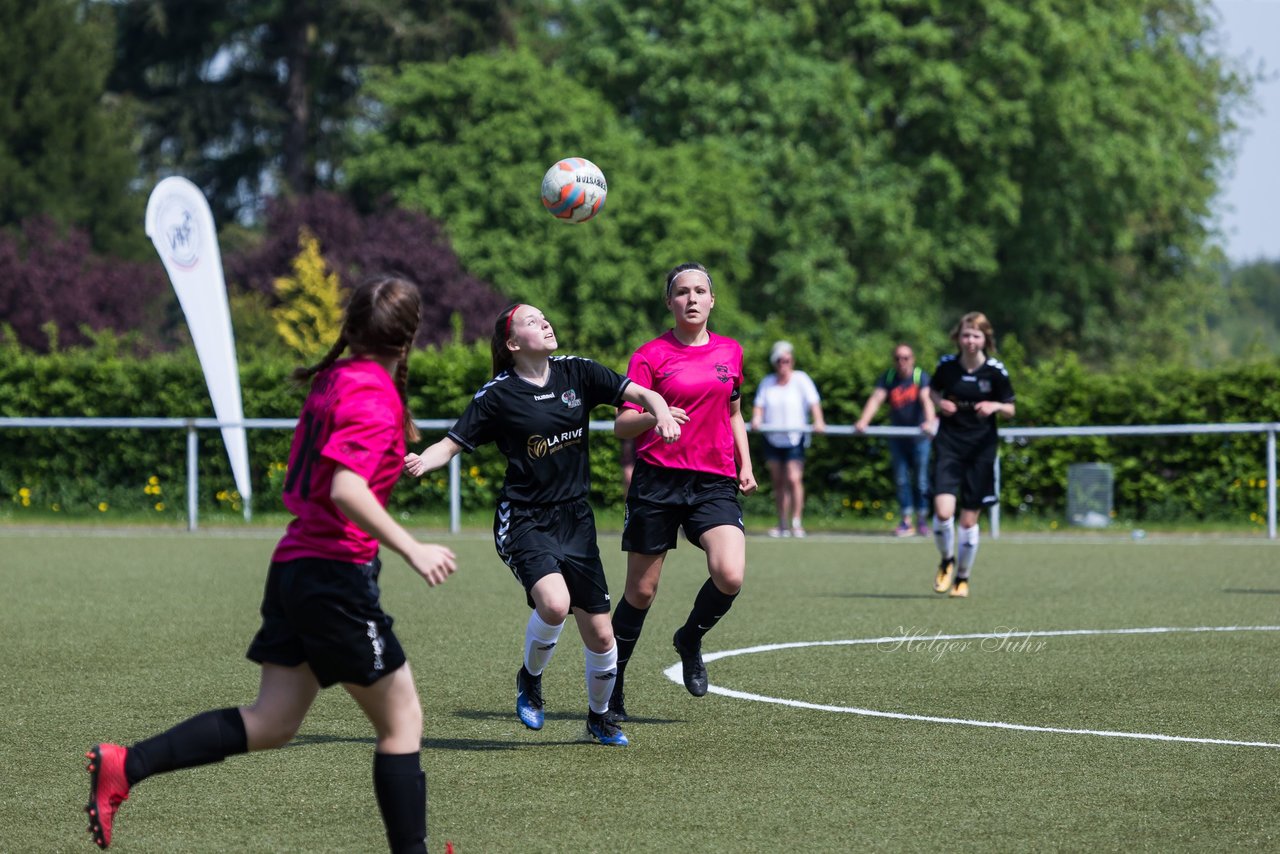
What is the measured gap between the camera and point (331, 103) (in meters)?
49.8

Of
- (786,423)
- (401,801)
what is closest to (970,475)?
(786,423)

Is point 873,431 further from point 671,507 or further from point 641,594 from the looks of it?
point 641,594

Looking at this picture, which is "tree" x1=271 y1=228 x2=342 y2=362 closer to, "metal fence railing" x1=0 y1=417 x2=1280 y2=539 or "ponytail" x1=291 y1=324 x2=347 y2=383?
"metal fence railing" x1=0 y1=417 x2=1280 y2=539

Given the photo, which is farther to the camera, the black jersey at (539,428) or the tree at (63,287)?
the tree at (63,287)

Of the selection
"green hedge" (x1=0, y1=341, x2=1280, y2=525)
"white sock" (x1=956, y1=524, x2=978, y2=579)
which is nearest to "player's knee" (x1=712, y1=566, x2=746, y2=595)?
"white sock" (x1=956, y1=524, x2=978, y2=579)

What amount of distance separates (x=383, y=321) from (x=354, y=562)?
67 centimetres

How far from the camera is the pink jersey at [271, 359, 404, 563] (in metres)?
4.78

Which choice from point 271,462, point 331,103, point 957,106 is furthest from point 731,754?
point 331,103

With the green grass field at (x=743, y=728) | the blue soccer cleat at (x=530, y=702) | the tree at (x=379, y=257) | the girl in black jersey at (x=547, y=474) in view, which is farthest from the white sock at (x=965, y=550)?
the tree at (x=379, y=257)

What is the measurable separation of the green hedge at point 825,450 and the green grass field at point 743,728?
819 cm

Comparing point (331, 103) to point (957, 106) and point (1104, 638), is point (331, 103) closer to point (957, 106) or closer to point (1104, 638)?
point (957, 106)

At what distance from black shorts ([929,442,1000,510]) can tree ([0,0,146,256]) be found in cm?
3859

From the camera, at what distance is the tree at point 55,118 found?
156 feet

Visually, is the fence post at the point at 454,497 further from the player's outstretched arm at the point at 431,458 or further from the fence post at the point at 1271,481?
the player's outstretched arm at the point at 431,458
